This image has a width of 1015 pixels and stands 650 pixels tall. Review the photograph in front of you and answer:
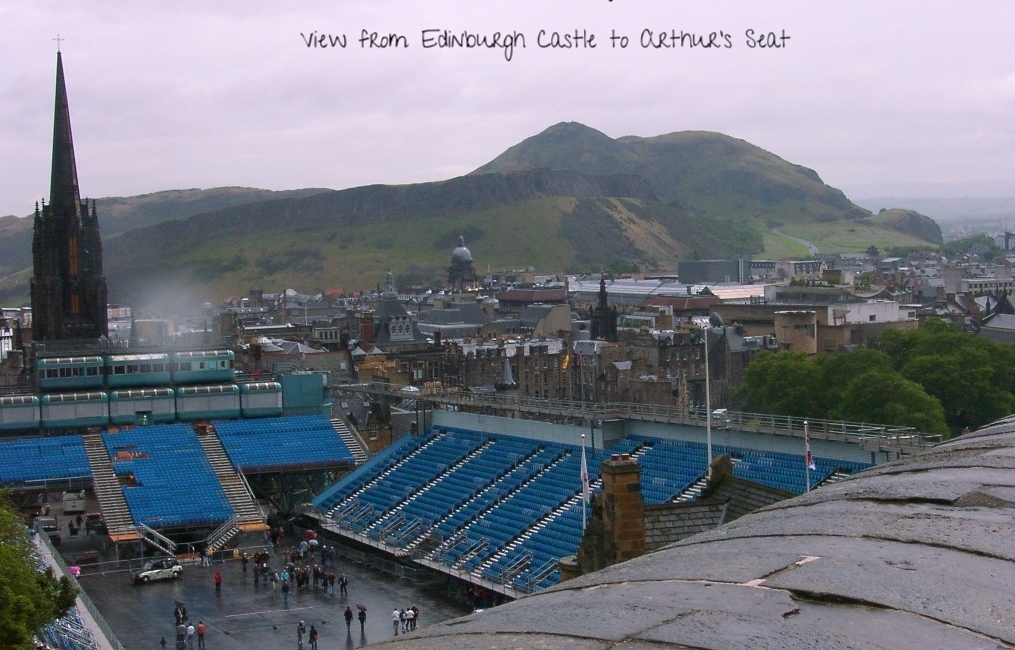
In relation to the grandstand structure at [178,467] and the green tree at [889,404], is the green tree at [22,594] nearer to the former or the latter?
the grandstand structure at [178,467]

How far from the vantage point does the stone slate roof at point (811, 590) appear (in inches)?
224

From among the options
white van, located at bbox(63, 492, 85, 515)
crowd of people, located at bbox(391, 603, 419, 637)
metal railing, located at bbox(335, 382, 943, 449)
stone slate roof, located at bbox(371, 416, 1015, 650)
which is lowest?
crowd of people, located at bbox(391, 603, 419, 637)

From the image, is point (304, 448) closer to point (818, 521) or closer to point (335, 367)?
point (335, 367)

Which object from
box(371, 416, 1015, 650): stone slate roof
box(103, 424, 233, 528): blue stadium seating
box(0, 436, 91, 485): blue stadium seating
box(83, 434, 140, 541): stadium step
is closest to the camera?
box(371, 416, 1015, 650): stone slate roof

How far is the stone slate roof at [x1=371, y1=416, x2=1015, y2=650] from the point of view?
18.7 feet

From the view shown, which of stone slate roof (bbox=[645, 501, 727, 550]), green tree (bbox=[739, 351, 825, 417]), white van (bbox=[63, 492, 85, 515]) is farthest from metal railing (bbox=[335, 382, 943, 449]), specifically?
white van (bbox=[63, 492, 85, 515])

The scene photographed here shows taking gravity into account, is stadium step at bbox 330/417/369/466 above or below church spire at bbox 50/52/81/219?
below

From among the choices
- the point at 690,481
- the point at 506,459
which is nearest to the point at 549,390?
the point at 506,459

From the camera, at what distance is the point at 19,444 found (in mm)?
56906

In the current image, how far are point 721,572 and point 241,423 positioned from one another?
187ft

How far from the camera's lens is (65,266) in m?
96.7

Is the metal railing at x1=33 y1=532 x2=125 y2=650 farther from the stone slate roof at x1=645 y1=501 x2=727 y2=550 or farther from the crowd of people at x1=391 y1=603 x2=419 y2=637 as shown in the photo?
the stone slate roof at x1=645 y1=501 x2=727 y2=550

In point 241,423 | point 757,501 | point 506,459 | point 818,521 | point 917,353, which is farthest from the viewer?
A: point 917,353

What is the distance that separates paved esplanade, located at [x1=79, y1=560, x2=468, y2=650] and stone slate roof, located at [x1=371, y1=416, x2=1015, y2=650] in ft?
97.0
